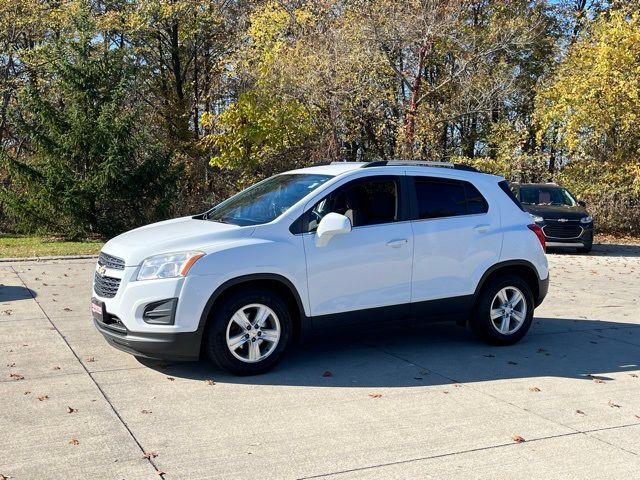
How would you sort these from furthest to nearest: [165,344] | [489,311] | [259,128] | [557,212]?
[259,128] → [557,212] → [489,311] → [165,344]

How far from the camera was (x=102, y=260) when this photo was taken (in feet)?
21.4

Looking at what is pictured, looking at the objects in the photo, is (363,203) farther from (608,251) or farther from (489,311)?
(608,251)

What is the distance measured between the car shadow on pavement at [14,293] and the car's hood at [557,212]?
1249cm

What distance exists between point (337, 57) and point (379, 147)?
5028mm

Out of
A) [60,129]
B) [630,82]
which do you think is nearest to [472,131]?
[630,82]

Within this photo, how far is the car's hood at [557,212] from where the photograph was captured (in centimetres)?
1834

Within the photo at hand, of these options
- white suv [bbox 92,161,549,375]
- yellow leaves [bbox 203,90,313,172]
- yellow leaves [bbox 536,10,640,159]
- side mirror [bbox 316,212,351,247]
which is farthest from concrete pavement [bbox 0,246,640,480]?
yellow leaves [bbox 536,10,640,159]

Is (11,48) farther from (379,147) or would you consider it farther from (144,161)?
(379,147)

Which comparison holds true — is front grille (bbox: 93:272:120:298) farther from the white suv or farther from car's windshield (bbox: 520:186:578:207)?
car's windshield (bbox: 520:186:578:207)

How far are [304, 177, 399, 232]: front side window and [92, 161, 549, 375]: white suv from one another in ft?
0.04

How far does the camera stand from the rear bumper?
588 cm

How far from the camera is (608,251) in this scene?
1977 cm

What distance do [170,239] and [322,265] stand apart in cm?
137

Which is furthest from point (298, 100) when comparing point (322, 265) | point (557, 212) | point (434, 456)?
point (434, 456)
